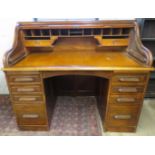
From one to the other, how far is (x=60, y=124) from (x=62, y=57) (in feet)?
2.82

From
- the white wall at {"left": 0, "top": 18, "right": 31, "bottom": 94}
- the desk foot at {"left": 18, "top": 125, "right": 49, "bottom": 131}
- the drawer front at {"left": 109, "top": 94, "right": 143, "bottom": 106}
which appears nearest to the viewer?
the drawer front at {"left": 109, "top": 94, "right": 143, "bottom": 106}

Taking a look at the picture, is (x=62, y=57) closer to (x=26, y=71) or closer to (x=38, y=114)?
(x=26, y=71)

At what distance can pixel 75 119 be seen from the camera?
6.23ft

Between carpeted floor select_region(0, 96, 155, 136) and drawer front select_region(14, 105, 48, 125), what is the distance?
0.46ft

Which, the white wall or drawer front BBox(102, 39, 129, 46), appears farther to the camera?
the white wall

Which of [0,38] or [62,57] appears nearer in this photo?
[62,57]

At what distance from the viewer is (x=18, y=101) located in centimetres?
151

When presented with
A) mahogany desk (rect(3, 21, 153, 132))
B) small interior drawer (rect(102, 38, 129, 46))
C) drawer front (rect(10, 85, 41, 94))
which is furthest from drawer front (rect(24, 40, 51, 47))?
small interior drawer (rect(102, 38, 129, 46))

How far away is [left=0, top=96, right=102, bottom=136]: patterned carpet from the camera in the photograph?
5.56 ft

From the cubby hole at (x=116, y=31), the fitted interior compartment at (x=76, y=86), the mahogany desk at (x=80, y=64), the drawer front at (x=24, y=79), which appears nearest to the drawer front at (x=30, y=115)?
the mahogany desk at (x=80, y=64)

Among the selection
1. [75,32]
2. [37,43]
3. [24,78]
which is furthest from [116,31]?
[24,78]

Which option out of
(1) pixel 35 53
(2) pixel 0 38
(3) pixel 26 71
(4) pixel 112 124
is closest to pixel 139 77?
(4) pixel 112 124

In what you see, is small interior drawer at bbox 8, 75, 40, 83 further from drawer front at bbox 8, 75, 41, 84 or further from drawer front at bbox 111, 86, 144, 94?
drawer front at bbox 111, 86, 144, 94

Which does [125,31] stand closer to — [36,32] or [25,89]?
[36,32]
